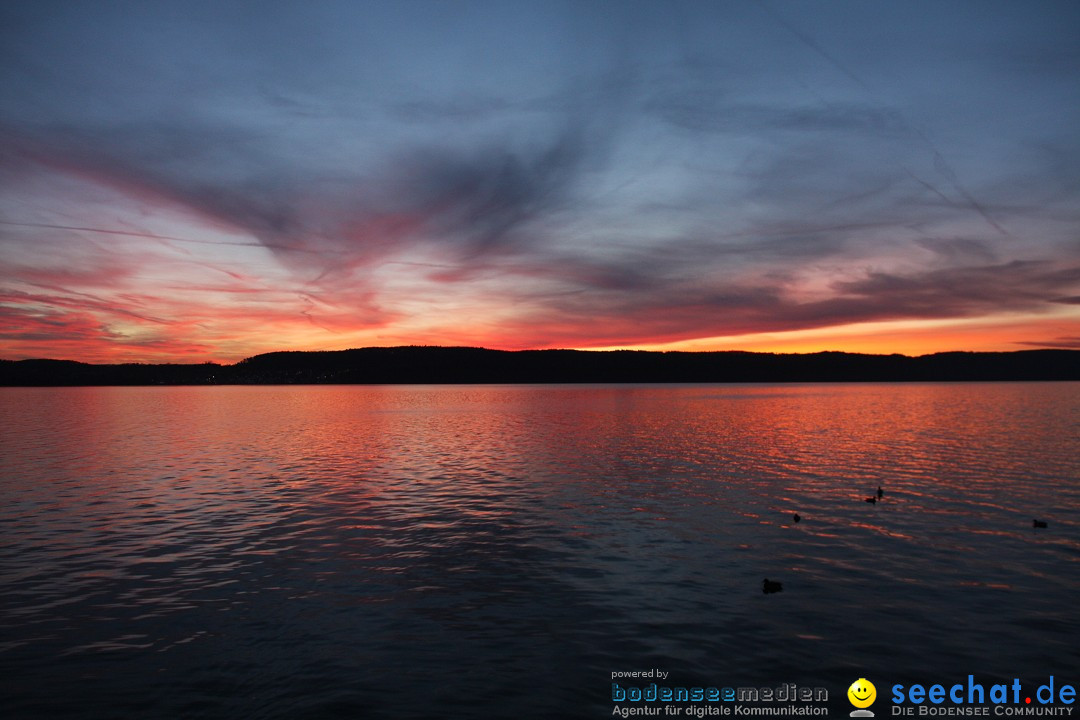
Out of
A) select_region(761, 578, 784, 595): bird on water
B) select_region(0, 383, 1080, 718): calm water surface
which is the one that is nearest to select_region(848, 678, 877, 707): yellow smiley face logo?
select_region(0, 383, 1080, 718): calm water surface

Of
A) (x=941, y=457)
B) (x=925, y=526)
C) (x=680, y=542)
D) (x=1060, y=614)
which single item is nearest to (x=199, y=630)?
(x=680, y=542)

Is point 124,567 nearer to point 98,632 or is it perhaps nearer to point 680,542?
point 98,632

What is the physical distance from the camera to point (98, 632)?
50.9 ft

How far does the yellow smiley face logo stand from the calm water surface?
0.79ft

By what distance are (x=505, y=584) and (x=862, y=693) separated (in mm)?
10350

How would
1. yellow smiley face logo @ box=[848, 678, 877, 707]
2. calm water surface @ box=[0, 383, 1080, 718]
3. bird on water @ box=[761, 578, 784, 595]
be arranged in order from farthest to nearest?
bird on water @ box=[761, 578, 784, 595] < calm water surface @ box=[0, 383, 1080, 718] < yellow smiley face logo @ box=[848, 678, 877, 707]

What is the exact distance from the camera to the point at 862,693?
1284 cm

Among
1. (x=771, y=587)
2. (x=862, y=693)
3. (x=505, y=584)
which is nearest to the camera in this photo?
(x=862, y=693)

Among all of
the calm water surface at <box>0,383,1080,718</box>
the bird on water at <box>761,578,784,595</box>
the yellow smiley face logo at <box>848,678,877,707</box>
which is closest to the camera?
the yellow smiley face logo at <box>848,678,877,707</box>

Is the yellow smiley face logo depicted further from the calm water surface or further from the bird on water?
the bird on water

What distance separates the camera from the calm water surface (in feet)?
43.8

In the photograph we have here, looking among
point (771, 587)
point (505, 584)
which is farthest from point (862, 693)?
point (505, 584)

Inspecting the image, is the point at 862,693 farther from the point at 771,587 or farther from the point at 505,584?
the point at 505,584

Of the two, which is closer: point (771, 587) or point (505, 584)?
point (771, 587)
